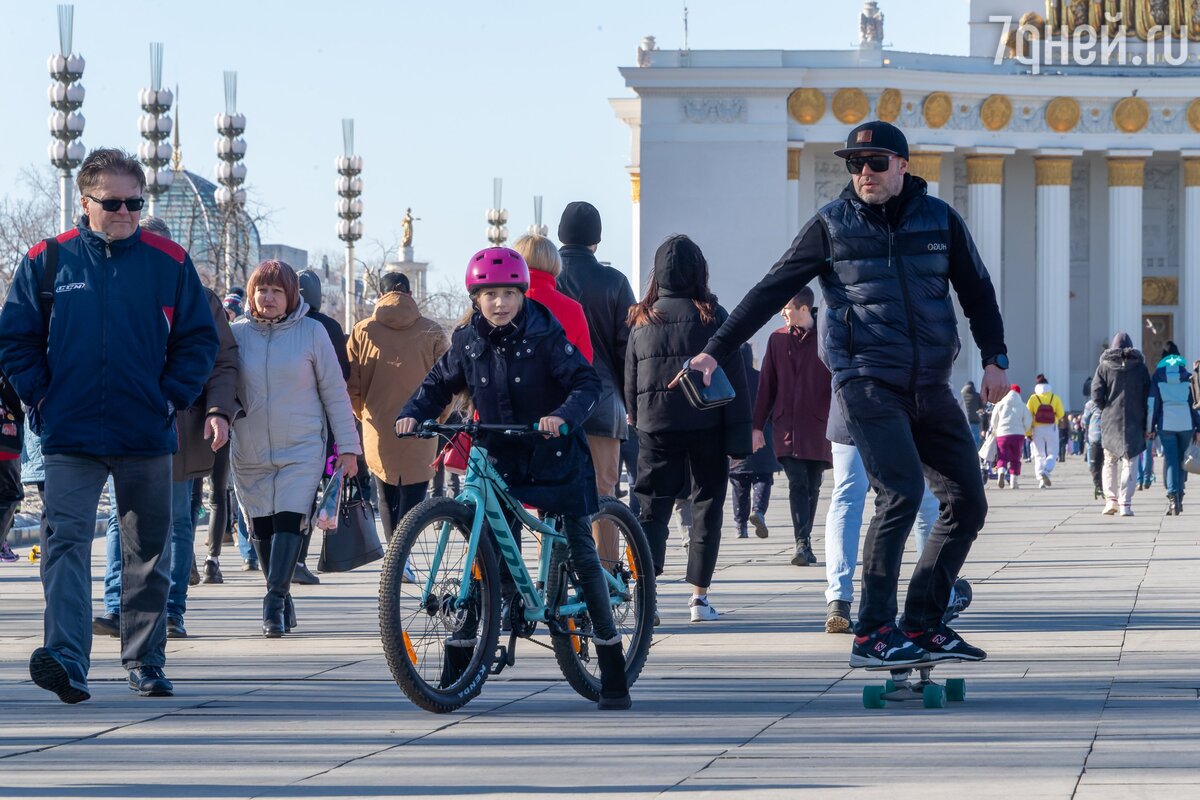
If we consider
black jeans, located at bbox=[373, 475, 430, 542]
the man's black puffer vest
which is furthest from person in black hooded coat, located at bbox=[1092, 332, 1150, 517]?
the man's black puffer vest

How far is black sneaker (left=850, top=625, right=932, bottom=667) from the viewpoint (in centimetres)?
648

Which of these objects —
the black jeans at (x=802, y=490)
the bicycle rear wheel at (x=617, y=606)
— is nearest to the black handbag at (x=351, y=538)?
the bicycle rear wheel at (x=617, y=606)

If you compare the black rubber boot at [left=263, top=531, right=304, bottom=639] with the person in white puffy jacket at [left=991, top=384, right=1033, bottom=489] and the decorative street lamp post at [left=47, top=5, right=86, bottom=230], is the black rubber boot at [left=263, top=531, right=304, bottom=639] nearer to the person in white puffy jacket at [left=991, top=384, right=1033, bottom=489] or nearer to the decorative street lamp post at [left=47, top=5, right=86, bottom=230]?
the person in white puffy jacket at [left=991, top=384, right=1033, bottom=489]

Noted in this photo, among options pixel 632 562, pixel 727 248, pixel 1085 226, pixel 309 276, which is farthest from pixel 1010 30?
pixel 632 562

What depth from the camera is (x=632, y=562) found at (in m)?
7.20

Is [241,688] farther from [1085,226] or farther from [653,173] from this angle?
[1085,226]

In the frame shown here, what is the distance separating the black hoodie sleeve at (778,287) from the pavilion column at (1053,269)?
4945cm

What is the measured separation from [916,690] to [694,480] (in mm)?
2983

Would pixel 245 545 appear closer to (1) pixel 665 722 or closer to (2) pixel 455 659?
(2) pixel 455 659

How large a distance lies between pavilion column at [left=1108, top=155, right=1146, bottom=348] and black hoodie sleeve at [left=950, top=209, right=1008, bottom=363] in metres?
50.5

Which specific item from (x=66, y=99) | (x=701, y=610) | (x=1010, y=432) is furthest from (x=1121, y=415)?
(x=66, y=99)

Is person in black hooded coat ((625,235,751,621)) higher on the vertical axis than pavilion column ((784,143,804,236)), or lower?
lower

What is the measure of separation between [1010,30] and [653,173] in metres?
12.1

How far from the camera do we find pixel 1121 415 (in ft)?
61.5
